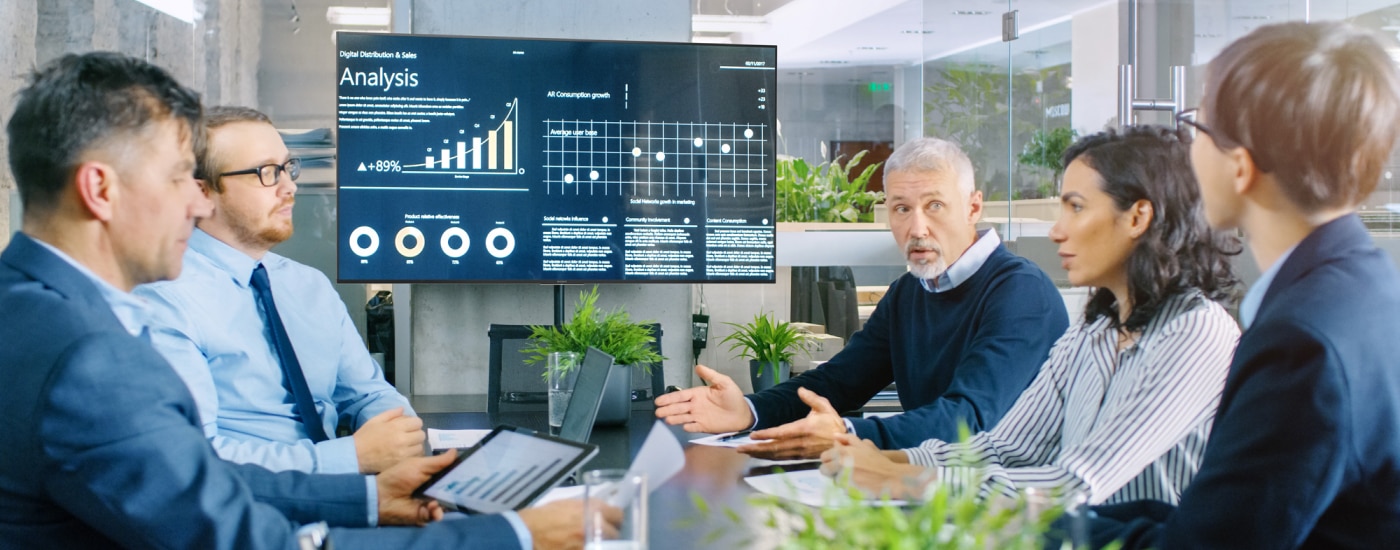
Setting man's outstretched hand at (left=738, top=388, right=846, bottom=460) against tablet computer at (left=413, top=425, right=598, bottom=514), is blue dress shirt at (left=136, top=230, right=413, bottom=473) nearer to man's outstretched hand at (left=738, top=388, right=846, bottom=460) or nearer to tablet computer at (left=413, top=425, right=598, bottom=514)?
tablet computer at (left=413, top=425, right=598, bottom=514)

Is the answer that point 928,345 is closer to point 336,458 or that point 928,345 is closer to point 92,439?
point 336,458

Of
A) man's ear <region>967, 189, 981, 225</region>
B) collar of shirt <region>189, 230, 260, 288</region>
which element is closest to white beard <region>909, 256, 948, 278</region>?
man's ear <region>967, 189, 981, 225</region>

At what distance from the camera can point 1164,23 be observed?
3.42 metres

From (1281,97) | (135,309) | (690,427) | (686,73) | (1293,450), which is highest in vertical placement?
(686,73)

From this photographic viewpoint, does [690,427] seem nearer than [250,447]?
No

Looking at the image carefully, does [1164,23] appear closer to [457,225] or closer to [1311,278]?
[457,225]

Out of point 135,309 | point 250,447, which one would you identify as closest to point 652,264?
point 250,447

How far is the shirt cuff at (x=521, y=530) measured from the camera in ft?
4.71

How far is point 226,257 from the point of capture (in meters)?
2.35

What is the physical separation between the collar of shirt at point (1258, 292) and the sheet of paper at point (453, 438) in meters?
1.51

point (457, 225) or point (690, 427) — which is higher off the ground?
point (457, 225)

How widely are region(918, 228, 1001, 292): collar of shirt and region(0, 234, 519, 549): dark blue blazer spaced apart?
5.87 feet

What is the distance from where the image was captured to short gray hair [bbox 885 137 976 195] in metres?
2.80

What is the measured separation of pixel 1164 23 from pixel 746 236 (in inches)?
54.4
